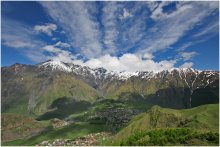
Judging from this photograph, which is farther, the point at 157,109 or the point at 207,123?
the point at 157,109

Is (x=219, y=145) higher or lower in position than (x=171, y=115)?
lower

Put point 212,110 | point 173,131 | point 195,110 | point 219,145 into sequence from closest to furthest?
1. point 219,145
2. point 173,131
3. point 212,110
4. point 195,110

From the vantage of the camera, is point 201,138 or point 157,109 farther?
point 157,109

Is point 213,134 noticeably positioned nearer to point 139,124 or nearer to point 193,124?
point 193,124

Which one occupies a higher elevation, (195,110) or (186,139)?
(195,110)

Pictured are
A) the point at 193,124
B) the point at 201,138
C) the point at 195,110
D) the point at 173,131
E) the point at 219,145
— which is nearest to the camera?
the point at 219,145

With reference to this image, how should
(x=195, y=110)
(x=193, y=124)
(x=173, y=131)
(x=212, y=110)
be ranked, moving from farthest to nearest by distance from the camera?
(x=195, y=110)
(x=212, y=110)
(x=193, y=124)
(x=173, y=131)

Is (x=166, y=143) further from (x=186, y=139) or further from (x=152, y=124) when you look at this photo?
(x=152, y=124)

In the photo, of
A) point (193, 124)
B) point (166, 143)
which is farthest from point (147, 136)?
point (193, 124)

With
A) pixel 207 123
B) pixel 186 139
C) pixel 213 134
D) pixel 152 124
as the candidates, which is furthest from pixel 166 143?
pixel 152 124
